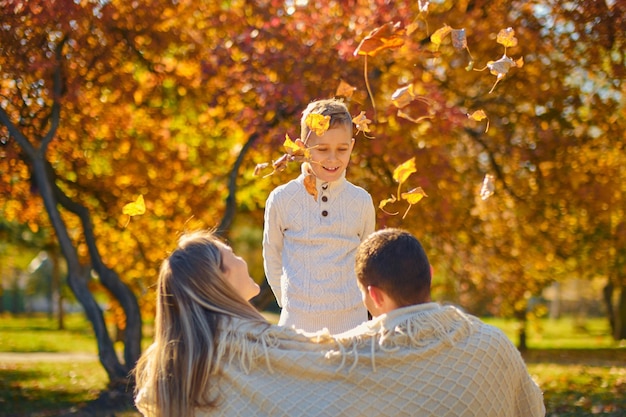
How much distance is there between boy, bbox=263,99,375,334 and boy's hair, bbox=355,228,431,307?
3.92 ft

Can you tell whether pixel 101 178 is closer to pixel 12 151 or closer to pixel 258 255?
pixel 12 151

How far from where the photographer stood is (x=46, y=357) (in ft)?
47.4

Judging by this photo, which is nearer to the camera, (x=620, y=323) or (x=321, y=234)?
(x=321, y=234)

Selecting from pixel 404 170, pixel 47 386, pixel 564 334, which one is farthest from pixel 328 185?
pixel 564 334

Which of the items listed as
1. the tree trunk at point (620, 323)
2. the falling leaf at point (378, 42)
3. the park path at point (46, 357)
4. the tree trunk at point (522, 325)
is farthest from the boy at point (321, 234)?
the tree trunk at point (620, 323)

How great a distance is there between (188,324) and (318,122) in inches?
53.6

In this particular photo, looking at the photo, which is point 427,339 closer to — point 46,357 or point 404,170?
point 404,170

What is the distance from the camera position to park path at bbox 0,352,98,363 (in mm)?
13391

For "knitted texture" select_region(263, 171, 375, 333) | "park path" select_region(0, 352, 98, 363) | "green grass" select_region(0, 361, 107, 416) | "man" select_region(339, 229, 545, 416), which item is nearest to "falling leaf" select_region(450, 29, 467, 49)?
"knitted texture" select_region(263, 171, 375, 333)

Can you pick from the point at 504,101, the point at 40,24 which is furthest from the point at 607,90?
the point at 40,24

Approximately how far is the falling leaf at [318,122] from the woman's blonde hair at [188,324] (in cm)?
110

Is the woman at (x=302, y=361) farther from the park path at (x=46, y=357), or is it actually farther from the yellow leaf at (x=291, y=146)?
the park path at (x=46, y=357)

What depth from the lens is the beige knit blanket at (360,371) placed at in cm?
246

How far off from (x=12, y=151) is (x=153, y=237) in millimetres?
2506
